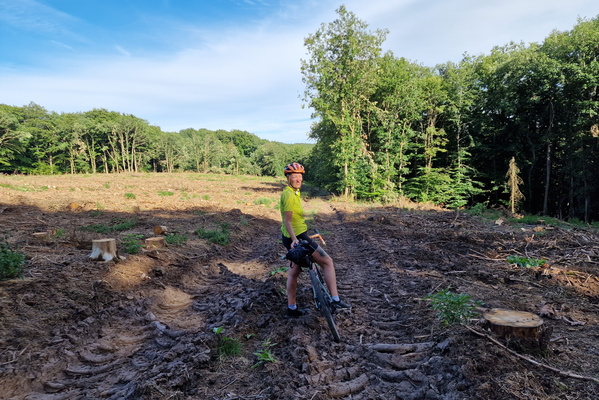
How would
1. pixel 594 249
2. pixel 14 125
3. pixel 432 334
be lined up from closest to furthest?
pixel 432 334 → pixel 594 249 → pixel 14 125

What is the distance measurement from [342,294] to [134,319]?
3.40m

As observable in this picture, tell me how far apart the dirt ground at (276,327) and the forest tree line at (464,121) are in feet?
57.9

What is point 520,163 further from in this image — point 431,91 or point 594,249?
point 594,249

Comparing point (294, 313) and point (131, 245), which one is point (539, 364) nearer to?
point (294, 313)

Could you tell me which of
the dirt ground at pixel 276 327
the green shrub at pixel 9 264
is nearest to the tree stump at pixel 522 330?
the dirt ground at pixel 276 327

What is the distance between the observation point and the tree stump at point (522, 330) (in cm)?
302

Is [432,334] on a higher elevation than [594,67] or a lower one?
lower

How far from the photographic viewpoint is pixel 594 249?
7.41 metres

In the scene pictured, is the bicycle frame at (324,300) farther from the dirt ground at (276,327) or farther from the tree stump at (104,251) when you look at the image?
the tree stump at (104,251)

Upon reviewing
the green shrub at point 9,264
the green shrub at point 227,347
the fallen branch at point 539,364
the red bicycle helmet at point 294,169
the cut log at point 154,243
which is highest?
the red bicycle helmet at point 294,169

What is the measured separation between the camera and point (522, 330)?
9.96 feet

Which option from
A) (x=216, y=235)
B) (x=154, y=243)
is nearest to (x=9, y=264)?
(x=154, y=243)

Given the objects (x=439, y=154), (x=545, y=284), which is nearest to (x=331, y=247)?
(x=545, y=284)

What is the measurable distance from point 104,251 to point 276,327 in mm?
4313
